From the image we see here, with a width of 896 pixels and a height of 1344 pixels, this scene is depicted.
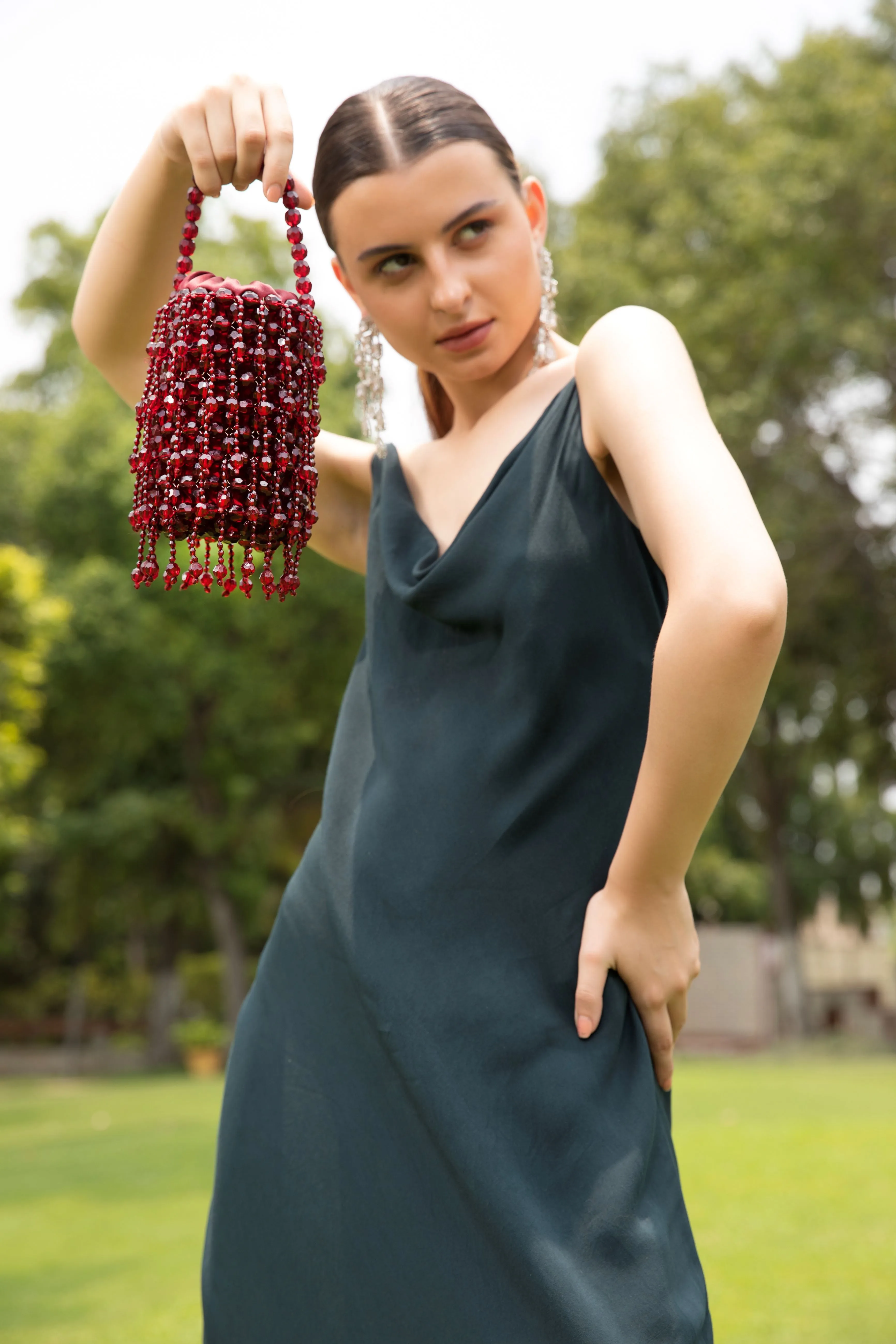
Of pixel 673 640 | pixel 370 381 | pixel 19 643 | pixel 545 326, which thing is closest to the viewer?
pixel 673 640

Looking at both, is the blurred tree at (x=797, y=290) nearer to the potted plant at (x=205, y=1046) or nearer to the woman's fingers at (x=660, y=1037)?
the potted plant at (x=205, y=1046)

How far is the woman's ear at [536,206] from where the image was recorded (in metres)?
1.58

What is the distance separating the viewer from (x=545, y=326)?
161 cm

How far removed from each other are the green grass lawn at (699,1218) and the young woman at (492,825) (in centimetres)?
319

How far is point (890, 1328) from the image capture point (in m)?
4.23

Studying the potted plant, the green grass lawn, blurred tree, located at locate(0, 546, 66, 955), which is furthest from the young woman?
the potted plant

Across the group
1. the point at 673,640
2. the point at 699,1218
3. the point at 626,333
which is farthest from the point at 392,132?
the point at 699,1218

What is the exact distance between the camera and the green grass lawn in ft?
14.7

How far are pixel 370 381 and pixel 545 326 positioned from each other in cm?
26

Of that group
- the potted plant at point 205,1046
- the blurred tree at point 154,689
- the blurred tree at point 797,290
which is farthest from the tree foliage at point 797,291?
the potted plant at point 205,1046

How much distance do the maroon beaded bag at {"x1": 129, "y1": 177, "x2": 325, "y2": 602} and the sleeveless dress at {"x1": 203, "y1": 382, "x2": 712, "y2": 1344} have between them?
20 cm

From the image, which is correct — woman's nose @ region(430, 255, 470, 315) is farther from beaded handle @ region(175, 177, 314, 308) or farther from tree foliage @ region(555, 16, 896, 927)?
tree foliage @ region(555, 16, 896, 927)

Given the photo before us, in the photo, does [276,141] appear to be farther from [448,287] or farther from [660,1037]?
[660,1037]

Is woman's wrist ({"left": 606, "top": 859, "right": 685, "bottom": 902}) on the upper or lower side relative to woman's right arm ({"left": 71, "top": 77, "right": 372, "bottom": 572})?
lower
